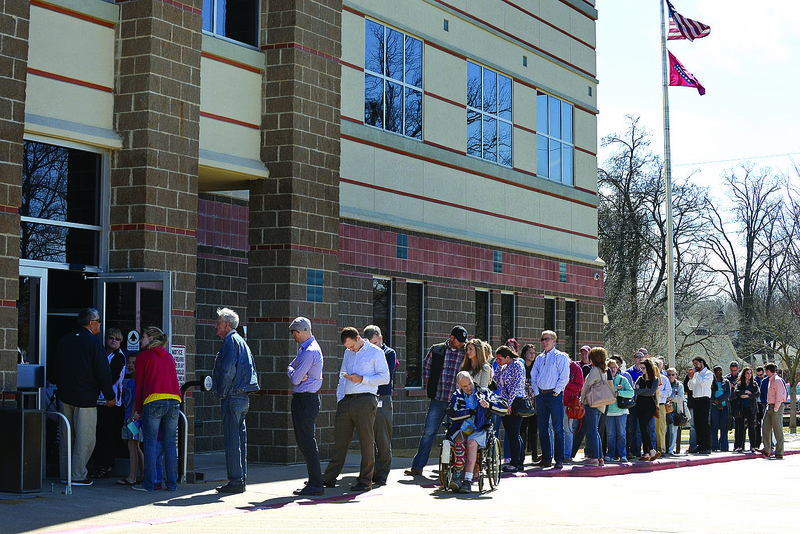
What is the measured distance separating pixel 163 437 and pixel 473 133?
13.7m

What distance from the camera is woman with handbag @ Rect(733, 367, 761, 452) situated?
25562 mm

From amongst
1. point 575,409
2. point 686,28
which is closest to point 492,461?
point 575,409

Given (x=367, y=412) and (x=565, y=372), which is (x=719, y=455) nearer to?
(x=565, y=372)

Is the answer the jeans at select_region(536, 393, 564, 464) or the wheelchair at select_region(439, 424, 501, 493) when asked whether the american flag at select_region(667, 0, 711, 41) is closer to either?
the jeans at select_region(536, 393, 564, 464)

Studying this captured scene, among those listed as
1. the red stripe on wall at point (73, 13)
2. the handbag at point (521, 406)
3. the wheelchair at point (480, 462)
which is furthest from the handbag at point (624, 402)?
the red stripe on wall at point (73, 13)

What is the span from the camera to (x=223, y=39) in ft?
57.6

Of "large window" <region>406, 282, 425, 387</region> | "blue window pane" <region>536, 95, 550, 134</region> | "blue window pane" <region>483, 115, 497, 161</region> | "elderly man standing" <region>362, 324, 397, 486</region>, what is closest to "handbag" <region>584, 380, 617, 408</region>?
"elderly man standing" <region>362, 324, 397, 486</region>

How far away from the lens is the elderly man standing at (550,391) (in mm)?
17578

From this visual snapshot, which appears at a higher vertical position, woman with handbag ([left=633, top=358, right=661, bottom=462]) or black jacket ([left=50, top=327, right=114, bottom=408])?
black jacket ([left=50, top=327, right=114, bottom=408])

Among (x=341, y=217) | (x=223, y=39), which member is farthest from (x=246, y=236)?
(x=223, y=39)

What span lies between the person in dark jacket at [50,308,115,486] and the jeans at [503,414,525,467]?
6.24 metres

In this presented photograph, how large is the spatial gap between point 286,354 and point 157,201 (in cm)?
358

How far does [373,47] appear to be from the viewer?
72.4 feet

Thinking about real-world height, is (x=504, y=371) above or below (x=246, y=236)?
below
